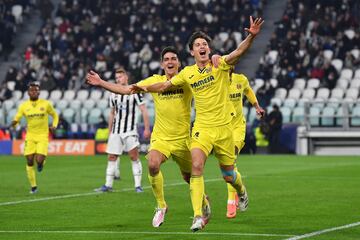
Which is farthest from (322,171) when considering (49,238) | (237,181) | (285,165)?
(49,238)

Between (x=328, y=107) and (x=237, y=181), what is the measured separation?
76.5ft

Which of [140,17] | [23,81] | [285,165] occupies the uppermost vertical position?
[140,17]

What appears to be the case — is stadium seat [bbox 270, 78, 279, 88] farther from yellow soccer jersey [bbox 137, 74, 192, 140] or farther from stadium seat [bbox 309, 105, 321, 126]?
yellow soccer jersey [bbox 137, 74, 192, 140]

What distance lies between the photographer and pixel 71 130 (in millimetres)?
41531

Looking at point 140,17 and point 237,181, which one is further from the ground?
point 140,17

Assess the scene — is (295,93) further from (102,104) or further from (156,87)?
(156,87)

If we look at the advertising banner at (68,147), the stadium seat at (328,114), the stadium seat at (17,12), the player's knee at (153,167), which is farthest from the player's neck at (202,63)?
the stadium seat at (17,12)

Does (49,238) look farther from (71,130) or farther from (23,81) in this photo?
(23,81)

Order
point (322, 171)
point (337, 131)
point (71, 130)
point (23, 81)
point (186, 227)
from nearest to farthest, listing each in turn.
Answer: point (186, 227), point (322, 171), point (337, 131), point (71, 130), point (23, 81)

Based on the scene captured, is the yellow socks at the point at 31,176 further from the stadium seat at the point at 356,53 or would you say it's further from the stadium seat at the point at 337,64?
the stadium seat at the point at 356,53

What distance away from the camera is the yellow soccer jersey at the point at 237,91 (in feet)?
54.0

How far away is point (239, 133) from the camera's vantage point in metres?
16.5

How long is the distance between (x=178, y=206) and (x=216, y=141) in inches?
154

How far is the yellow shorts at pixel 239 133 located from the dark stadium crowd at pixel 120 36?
81.7 ft
